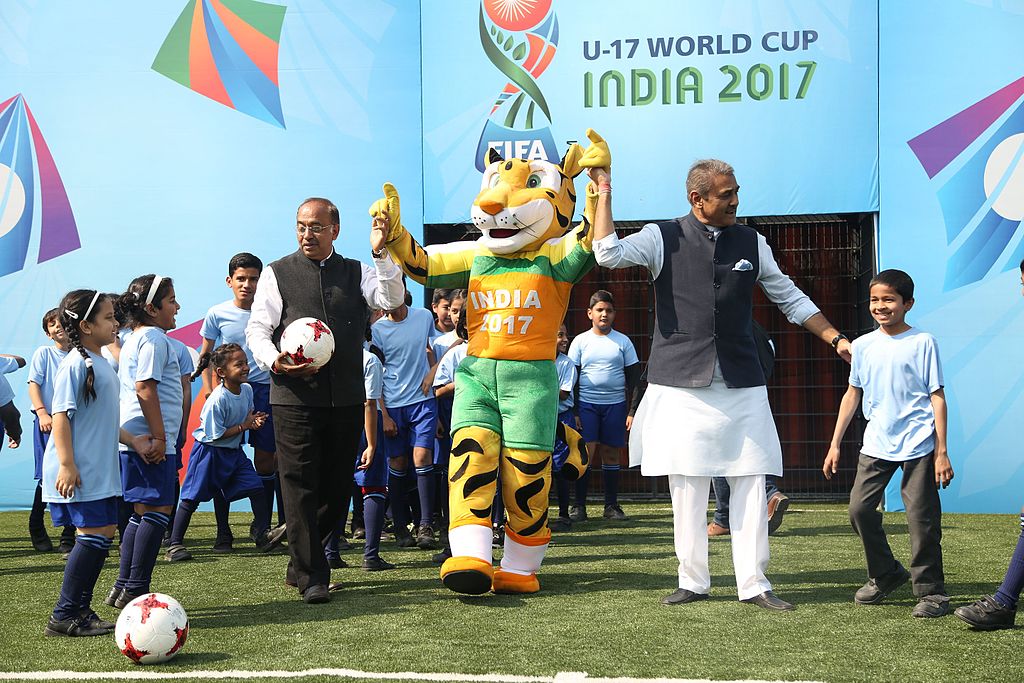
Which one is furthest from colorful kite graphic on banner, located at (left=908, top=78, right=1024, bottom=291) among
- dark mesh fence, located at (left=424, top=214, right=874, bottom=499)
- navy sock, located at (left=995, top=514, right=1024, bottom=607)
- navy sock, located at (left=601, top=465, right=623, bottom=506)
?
navy sock, located at (left=995, top=514, right=1024, bottom=607)

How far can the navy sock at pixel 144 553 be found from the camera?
5.16 meters

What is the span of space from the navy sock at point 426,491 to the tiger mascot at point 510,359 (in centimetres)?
164

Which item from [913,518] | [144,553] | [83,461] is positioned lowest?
[144,553]

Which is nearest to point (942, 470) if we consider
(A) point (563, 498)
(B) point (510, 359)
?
(B) point (510, 359)

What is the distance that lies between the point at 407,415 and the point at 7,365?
273cm

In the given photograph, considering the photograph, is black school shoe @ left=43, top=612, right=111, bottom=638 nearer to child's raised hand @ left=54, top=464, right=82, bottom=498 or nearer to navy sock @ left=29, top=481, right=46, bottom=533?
child's raised hand @ left=54, top=464, right=82, bottom=498

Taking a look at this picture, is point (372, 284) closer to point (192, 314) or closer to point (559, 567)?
point (559, 567)

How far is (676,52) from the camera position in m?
9.27

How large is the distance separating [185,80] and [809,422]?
254 inches

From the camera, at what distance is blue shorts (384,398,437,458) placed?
723 cm

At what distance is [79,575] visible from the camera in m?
4.57

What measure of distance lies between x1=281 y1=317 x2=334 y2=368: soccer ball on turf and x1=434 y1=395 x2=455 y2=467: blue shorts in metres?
2.06

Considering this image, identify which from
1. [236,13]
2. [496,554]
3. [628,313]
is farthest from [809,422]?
[236,13]

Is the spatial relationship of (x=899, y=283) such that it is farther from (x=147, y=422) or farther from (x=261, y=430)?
(x=261, y=430)
